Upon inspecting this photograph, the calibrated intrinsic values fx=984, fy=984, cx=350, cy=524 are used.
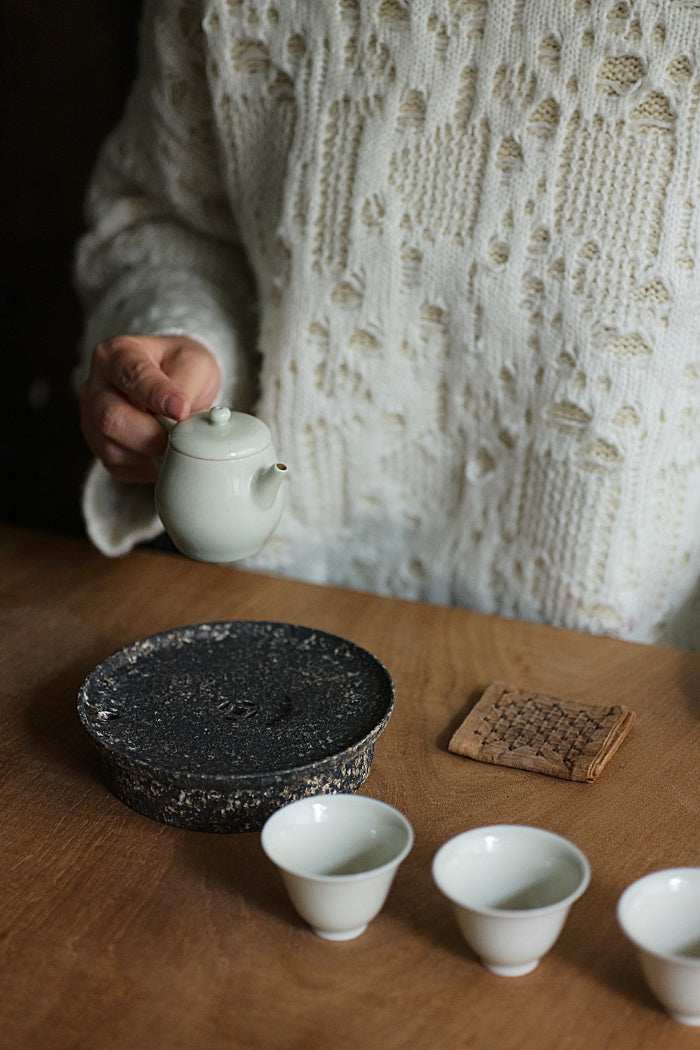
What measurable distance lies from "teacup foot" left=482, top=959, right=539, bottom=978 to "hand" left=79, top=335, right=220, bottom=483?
488 millimetres

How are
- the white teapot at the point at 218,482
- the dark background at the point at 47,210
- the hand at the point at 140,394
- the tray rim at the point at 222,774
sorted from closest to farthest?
the tray rim at the point at 222,774 < the white teapot at the point at 218,482 < the hand at the point at 140,394 < the dark background at the point at 47,210

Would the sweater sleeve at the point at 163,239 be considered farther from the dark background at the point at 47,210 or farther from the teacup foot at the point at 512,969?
the dark background at the point at 47,210

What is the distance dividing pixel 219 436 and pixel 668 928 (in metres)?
0.46

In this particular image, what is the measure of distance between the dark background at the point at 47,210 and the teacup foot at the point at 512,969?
6.40 ft

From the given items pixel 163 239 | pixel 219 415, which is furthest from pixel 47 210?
pixel 219 415

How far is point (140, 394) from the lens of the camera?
87cm

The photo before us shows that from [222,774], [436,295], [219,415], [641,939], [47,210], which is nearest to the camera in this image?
[641,939]

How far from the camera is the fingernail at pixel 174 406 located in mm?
826

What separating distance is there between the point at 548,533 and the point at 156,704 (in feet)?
1.54

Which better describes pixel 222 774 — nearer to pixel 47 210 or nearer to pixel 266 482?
pixel 266 482

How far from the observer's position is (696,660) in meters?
0.93

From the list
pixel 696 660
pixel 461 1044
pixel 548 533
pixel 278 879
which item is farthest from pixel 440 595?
pixel 461 1044

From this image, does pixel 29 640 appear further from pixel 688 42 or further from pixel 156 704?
pixel 688 42

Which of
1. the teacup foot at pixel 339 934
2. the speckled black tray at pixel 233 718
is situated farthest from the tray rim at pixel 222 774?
the teacup foot at pixel 339 934
